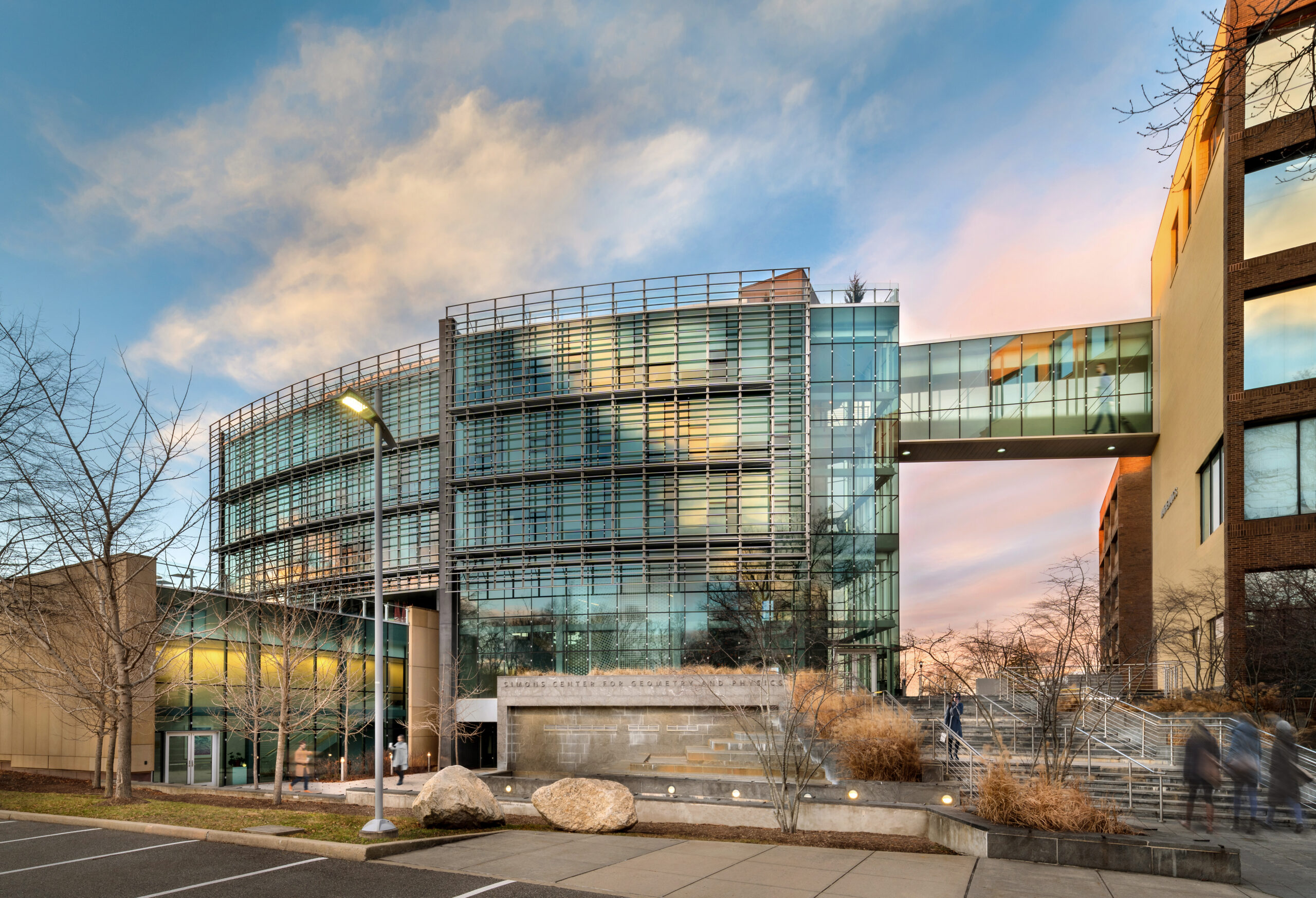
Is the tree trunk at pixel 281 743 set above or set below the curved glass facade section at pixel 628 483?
below

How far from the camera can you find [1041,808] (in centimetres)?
1189

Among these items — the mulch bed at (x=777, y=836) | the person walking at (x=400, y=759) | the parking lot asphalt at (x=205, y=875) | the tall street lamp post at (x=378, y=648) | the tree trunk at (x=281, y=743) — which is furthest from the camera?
the person walking at (x=400, y=759)

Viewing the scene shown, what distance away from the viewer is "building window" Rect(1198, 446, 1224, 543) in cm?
3059

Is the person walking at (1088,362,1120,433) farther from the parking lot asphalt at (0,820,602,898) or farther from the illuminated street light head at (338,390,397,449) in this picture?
the parking lot asphalt at (0,820,602,898)

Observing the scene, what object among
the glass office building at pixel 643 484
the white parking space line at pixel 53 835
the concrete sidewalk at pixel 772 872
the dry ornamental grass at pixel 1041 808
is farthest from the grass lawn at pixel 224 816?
the glass office building at pixel 643 484

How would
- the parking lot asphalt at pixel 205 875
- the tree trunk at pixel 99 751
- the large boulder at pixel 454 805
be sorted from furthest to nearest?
1. the tree trunk at pixel 99 751
2. the large boulder at pixel 454 805
3. the parking lot asphalt at pixel 205 875

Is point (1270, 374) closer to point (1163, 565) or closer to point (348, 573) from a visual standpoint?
point (1163, 565)

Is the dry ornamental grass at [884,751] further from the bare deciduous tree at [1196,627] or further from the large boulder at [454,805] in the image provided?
the bare deciduous tree at [1196,627]

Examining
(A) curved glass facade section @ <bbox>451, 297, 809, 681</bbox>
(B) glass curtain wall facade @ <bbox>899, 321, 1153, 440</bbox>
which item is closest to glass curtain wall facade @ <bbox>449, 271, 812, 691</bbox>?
(A) curved glass facade section @ <bbox>451, 297, 809, 681</bbox>

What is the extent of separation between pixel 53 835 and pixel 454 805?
20.3 feet

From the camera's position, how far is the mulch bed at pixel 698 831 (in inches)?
496

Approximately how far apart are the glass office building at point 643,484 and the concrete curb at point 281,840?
83.4 feet

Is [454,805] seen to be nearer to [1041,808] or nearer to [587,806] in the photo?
[587,806]

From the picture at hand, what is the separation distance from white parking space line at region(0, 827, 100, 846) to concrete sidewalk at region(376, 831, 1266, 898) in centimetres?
598
